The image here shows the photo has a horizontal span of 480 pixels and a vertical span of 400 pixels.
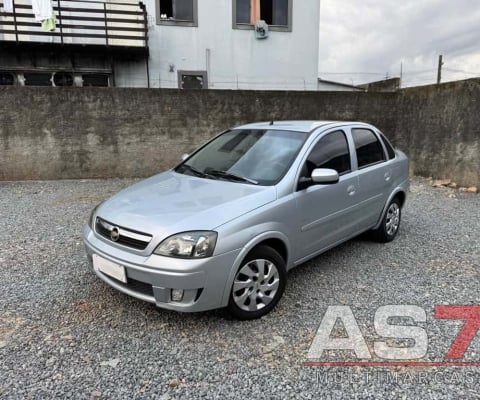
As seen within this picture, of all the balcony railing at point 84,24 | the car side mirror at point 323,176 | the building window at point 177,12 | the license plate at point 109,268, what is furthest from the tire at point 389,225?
the building window at point 177,12

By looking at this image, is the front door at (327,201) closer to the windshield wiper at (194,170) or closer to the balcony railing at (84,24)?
the windshield wiper at (194,170)

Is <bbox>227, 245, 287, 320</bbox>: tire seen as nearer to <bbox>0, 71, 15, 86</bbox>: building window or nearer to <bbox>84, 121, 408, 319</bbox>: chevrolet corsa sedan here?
<bbox>84, 121, 408, 319</bbox>: chevrolet corsa sedan

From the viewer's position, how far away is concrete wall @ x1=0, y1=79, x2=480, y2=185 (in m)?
8.41

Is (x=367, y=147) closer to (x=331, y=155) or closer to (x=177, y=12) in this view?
(x=331, y=155)

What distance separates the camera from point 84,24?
1163cm

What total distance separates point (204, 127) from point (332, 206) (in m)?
6.16

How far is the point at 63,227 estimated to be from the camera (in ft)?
17.8

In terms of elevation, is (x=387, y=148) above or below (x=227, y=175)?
above

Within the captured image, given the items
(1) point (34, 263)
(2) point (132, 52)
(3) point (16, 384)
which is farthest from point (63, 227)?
(2) point (132, 52)

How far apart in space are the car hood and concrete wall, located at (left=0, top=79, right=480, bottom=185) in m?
5.93

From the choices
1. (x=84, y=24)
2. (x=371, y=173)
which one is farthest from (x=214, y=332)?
(x=84, y=24)

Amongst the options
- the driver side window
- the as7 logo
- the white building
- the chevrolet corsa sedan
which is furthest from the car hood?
the white building

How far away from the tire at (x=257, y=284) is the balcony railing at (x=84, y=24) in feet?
35.0

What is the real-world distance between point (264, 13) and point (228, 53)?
1.94 meters
